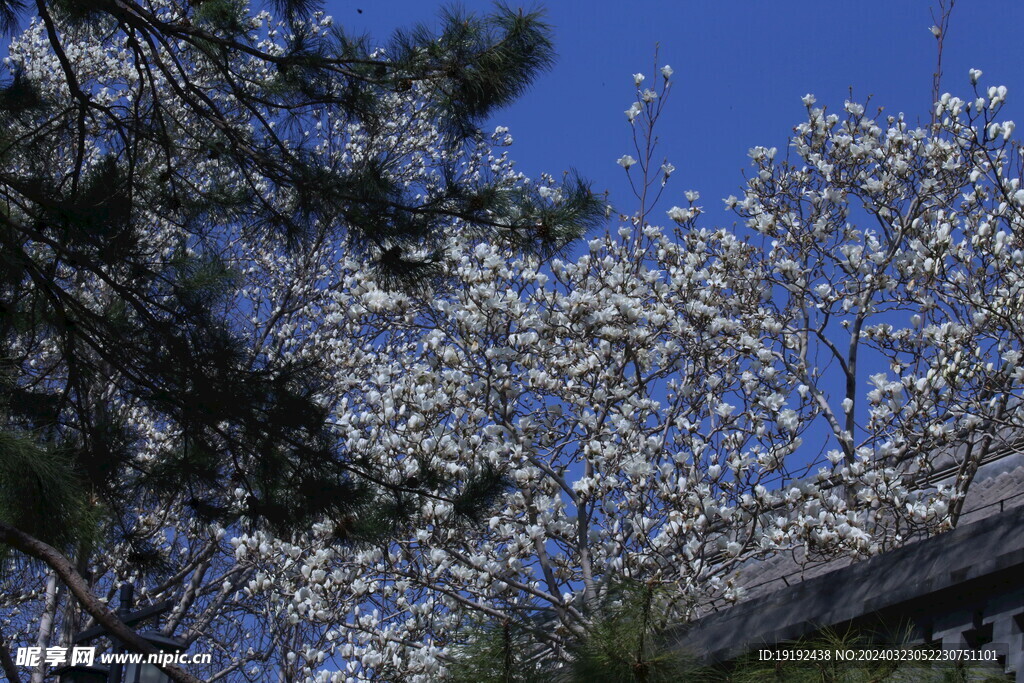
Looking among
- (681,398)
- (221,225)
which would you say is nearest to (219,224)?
(221,225)

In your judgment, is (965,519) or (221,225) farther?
(965,519)

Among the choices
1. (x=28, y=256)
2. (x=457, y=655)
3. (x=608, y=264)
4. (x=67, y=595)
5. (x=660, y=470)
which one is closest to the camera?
(x=457, y=655)

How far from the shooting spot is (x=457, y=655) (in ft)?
10.6

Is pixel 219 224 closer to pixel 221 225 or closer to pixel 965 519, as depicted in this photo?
pixel 221 225

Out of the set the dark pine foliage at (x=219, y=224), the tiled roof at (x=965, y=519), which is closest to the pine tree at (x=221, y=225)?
the dark pine foliage at (x=219, y=224)

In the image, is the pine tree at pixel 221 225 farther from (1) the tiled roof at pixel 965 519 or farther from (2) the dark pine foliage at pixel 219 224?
(1) the tiled roof at pixel 965 519

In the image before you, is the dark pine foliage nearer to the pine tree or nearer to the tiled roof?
the pine tree

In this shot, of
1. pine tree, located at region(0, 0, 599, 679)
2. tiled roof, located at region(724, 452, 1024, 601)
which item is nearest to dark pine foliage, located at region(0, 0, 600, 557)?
pine tree, located at region(0, 0, 599, 679)

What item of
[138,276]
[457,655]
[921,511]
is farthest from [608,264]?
[457,655]

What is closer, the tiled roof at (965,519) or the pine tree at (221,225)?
the pine tree at (221,225)

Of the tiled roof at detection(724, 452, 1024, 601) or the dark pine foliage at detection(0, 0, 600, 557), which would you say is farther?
the tiled roof at detection(724, 452, 1024, 601)

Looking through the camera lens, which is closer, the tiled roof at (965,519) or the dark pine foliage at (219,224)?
the dark pine foliage at (219,224)

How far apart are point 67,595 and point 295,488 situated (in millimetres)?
6313

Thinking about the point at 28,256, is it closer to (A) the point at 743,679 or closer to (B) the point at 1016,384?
(A) the point at 743,679
